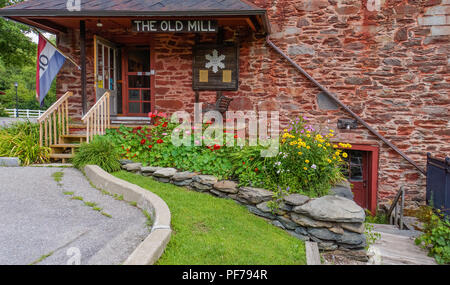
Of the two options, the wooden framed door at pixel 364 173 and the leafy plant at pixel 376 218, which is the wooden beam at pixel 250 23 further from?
the leafy plant at pixel 376 218

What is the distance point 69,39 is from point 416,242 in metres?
8.76

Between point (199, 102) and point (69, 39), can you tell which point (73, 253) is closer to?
point (199, 102)

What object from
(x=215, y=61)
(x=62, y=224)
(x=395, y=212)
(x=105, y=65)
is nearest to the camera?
(x=62, y=224)

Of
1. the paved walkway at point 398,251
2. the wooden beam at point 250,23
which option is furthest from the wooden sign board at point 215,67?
the paved walkway at point 398,251

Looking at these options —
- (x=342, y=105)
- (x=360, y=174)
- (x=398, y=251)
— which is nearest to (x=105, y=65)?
(x=342, y=105)

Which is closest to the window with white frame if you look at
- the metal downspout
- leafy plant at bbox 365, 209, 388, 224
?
the metal downspout

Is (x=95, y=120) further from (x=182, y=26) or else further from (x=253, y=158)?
(x=253, y=158)

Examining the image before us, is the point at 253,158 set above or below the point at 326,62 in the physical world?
below

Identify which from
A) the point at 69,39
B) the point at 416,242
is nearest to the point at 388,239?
the point at 416,242

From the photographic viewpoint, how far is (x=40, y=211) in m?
3.84

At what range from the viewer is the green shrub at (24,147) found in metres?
6.25

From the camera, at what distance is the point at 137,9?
6.52 meters

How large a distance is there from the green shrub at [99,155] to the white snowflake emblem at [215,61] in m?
3.17

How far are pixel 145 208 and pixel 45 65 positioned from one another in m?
5.20
